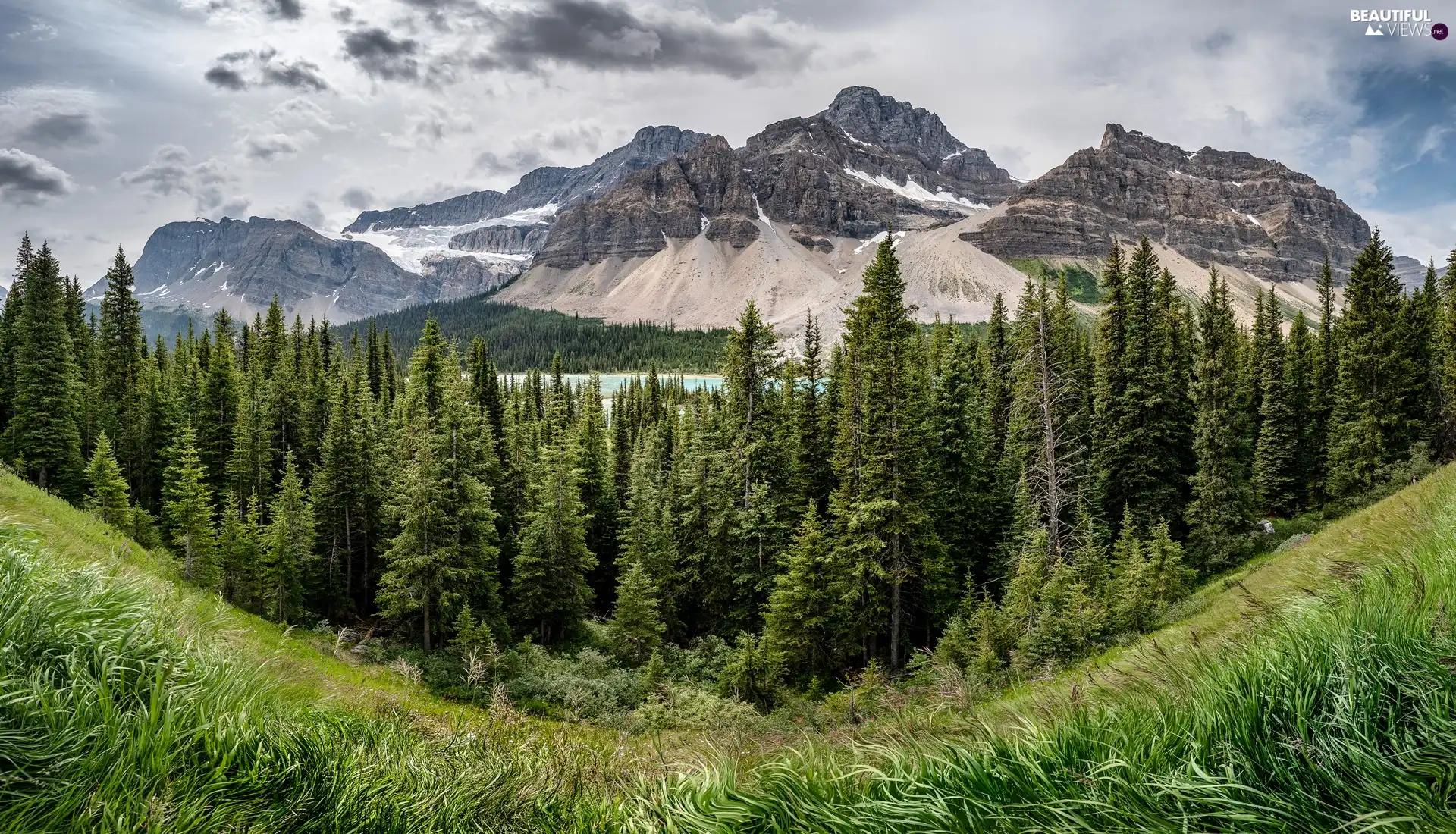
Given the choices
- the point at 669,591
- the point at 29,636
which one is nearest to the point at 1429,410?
the point at 669,591

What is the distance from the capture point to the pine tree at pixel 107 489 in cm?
3019

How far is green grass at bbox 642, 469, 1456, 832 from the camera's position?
2.61 m

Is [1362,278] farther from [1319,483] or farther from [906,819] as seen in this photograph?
[906,819]

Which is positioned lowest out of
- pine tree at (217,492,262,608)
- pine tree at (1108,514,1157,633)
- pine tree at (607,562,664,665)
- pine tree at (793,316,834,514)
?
pine tree at (607,562,664,665)

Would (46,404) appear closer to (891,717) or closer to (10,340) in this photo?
(10,340)

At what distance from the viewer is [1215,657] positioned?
420cm

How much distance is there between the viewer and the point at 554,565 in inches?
1318

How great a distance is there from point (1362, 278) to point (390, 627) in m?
52.8

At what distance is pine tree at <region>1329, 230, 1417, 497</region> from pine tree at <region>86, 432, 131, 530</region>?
58.2 meters

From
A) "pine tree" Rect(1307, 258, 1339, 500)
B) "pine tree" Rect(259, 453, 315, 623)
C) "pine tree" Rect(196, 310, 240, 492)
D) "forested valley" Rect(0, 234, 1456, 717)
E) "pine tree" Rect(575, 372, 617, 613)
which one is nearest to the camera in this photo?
"forested valley" Rect(0, 234, 1456, 717)

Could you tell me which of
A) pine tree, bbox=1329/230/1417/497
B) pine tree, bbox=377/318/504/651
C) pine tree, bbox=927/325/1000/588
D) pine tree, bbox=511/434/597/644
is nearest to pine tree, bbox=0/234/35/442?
pine tree, bbox=377/318/504/651

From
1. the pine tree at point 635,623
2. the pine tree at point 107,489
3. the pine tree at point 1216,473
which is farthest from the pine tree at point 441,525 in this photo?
the pine tree at point 1216,473

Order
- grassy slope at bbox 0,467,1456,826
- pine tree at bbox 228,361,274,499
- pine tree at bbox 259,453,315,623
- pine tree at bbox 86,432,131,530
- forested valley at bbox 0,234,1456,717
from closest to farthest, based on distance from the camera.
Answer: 1. grassy slope at bbox 0,467,1456,826
2. forested valley at bbox 0,234,1456,717
3. pine tree at bbox 86,432,131,530
4. pine tree at bbox 259,453,315,623
5. pine tree at bbox 228,361,274,499

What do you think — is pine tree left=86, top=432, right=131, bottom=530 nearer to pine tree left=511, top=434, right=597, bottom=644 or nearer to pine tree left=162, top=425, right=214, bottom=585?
pine tree left=162, top=425, right=214, bottom=585
